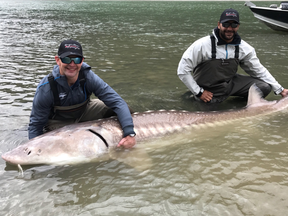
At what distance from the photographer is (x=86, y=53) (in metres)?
10.1

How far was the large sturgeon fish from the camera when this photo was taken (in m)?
3.28

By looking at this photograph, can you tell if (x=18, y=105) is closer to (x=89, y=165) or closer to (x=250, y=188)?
(x=89, y=165)

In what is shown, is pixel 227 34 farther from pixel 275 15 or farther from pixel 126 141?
pixel 275 15

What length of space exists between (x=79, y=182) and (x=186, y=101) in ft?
10.4

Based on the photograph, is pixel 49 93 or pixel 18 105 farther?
pixel 18 105

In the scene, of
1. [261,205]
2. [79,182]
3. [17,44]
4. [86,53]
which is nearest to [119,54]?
[86,53]

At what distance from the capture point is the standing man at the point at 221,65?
4.71 m

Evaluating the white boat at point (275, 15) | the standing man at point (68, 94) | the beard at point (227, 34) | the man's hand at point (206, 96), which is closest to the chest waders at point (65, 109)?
the standing man at point (68, 94)

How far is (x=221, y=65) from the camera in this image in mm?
4949

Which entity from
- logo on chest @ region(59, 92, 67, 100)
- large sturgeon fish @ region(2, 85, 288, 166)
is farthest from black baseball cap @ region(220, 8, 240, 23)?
logo on chest @ region(59, 92, 67, 100)

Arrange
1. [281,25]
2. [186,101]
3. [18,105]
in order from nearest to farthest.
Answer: [18,105] → [186,101] → [281,25]

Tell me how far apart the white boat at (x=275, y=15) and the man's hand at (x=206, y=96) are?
11.2 meters

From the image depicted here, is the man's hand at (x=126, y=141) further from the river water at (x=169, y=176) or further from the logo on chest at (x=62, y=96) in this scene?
the logo on chest at (x=62, y=96)

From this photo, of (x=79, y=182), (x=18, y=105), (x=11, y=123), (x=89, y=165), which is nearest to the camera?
(x=79, y=182)
